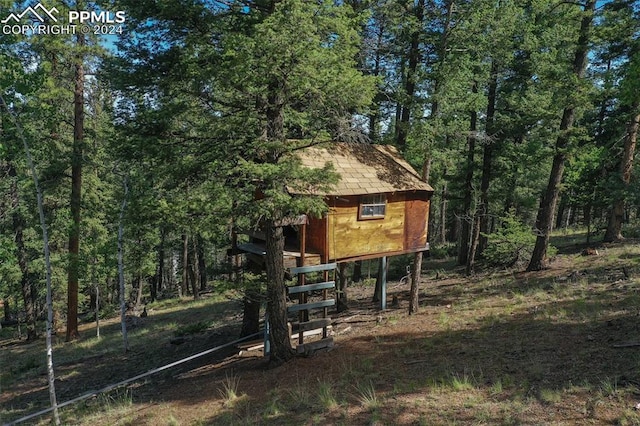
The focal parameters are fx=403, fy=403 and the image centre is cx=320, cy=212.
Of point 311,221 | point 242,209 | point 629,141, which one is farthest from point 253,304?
point 629,141

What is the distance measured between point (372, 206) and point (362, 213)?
19.4 inches

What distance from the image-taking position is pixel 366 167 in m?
14.2

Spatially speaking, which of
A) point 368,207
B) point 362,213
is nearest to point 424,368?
point 362,213

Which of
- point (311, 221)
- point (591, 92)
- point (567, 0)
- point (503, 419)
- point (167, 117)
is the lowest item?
point (503, 419)

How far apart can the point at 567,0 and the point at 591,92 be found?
3868mm

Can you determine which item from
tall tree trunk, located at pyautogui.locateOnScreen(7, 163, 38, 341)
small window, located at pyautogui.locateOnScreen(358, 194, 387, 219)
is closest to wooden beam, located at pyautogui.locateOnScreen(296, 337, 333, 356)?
small window, located at pyautogui.locateOnScreen(358, 194, 387, 219)

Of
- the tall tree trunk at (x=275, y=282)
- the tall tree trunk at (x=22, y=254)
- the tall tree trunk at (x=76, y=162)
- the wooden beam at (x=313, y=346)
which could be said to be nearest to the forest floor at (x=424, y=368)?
the wooden beam at (x=313, y=346)

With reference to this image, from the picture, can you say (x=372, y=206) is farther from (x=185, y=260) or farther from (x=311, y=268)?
(x=185, y=260)

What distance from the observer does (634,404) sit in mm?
6383

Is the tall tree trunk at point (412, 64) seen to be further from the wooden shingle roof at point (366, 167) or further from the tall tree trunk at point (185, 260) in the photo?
the tall tree trunk at point (185, 260)

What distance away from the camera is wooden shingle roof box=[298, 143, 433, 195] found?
1299 centimetres

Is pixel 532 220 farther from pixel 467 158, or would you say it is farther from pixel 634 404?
pixel 634 404

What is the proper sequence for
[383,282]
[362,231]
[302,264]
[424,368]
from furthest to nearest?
→ [383,282] → [362,231] → [302,264] → [424,368]

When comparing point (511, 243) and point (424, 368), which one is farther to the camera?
point (511, 243)
